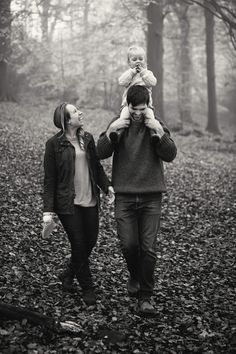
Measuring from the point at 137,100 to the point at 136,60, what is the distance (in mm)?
912

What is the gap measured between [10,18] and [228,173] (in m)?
8.35

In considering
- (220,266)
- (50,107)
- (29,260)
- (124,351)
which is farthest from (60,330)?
(50,107)

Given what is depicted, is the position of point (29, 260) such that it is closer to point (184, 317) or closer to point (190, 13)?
point (184, 317)

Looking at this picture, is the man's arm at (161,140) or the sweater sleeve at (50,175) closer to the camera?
the man's arm at (161,140)

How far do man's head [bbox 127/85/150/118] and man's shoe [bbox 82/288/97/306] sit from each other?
2.10 m

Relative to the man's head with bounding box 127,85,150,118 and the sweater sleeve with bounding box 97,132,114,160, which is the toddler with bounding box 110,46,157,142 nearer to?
the man's head with bounding box 127,85,150,118

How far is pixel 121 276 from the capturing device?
6383 millimetres

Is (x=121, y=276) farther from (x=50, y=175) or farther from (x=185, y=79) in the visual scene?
(x=185, y=79)

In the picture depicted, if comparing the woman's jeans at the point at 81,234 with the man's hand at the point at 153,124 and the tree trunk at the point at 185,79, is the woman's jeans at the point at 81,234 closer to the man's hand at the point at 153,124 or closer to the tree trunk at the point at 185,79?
the man's hand at the point at 153,124

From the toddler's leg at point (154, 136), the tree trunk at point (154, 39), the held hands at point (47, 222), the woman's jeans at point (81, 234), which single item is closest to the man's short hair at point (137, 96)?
the toddler's leg at point (154, 136)

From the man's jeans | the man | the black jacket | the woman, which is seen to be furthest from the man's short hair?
the man's jeans

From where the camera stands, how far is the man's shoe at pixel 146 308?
4969 millimetres

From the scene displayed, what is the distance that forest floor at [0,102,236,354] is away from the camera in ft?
14.5

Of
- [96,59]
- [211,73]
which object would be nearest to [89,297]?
[211,73]
